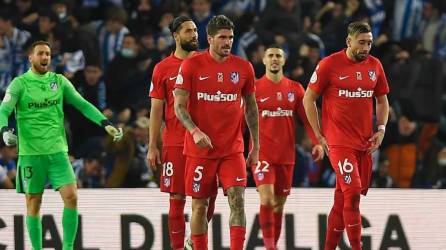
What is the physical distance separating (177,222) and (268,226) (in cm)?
136

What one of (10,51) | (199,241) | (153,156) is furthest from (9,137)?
(10,51)

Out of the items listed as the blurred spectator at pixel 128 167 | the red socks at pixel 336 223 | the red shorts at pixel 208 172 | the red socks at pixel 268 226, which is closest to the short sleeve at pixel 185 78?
the red shorts at pixel 208 172

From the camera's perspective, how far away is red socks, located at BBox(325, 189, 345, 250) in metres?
12.3

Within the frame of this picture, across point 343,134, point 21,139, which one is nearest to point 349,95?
point 343,134

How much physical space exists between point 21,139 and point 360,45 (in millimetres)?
3204

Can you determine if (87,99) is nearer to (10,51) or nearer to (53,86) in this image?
(10,51)

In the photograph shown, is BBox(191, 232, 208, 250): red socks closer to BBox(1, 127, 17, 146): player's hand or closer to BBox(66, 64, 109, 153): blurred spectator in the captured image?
BBox(1, 127, 17, 146): player's hand

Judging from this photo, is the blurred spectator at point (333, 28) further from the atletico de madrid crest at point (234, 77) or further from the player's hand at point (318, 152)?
the atletico de madrid crest at point (234, 77)

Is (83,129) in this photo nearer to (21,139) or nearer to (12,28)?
(12,28)

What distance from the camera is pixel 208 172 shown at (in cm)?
1121

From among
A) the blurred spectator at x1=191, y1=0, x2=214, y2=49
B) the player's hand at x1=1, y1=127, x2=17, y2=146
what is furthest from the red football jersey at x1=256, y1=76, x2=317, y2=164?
the blurred spectator at x1=191, y1=0, x2=214, y2=49

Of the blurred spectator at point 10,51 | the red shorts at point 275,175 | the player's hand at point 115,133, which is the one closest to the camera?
the player's hand at point 115,133

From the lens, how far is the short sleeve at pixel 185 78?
36.5ft

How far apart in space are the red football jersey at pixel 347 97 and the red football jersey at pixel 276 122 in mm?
1464
